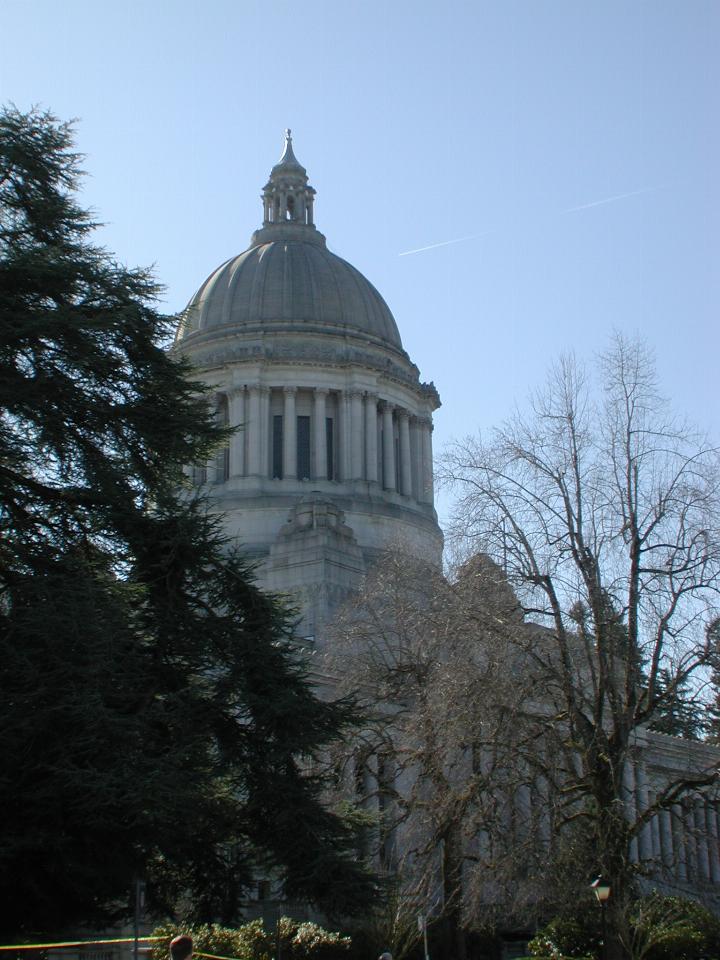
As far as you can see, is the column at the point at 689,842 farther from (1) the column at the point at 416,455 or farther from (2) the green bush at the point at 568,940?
(1) the column at the point at 416,455

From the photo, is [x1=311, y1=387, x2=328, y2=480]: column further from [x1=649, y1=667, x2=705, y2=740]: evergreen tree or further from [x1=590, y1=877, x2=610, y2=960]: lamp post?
[x1=590, y1=877, x2=610, y2=960]: lamp post

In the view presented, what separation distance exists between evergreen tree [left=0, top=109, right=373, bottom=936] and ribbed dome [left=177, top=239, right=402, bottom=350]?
40628 millimetres

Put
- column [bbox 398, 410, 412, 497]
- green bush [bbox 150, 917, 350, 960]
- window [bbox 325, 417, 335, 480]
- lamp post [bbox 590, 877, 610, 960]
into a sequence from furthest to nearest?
column [bbox 398, 410, 412, 497], window [bbox 325, 417, 335, 480], green bush [bbox 150, 917, 350, 960], lamp post [bbox 590, 877, 610, 960]

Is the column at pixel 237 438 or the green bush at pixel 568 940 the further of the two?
the column at pixel 237 438

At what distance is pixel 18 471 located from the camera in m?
17.2

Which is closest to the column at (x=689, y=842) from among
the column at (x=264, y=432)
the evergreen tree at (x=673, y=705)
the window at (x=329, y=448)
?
the evergreen tree at (x=673, y=705)

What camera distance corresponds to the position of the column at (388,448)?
59.6m

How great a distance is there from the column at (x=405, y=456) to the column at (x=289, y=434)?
20.5 feet

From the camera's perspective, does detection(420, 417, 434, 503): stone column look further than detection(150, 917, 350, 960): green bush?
Yes

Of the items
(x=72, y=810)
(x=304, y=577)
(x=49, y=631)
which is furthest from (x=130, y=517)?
(x=304, y=577)

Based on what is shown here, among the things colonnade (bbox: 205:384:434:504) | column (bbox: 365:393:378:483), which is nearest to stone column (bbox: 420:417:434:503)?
colonnade (bbox: 205:384:434:504)

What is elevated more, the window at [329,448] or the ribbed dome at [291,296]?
the ribbed dome at [291,296]

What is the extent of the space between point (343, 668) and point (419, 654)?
4904 millimetres

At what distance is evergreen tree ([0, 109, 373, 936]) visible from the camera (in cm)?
1385
